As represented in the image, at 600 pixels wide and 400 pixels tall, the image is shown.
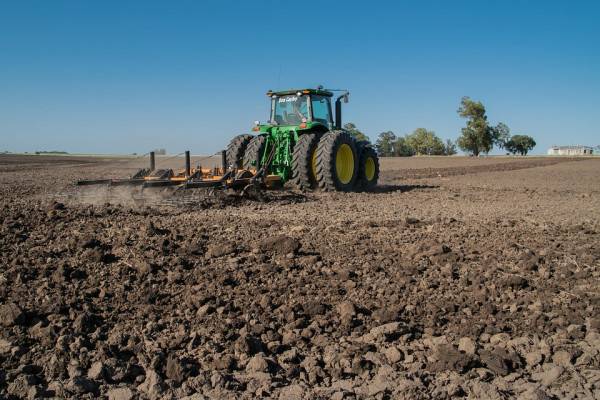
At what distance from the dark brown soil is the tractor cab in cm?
513

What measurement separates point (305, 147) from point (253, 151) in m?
1.27

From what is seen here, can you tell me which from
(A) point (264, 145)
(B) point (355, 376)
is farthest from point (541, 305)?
(A) point (264, 145)

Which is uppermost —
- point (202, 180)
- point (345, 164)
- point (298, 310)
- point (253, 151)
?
point (253, 151)

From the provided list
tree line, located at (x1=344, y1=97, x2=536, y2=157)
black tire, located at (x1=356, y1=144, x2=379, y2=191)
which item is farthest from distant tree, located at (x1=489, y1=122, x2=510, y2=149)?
black tire, located at (x1=356, y1=144, x2=379, y2=191)

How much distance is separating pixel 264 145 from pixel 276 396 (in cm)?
946

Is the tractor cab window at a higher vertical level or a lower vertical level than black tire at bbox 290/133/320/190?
higher

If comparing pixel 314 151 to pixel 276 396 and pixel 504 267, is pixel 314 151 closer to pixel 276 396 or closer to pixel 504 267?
pixel 504 267

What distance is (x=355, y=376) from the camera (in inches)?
123

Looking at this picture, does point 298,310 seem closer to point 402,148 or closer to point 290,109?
point 290,109

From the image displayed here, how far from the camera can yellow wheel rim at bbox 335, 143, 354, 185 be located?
12.3 meters

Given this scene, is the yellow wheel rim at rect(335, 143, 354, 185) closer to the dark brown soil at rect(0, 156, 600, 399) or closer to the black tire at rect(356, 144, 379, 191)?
the black tire at rect(356, 144, 379, 191)

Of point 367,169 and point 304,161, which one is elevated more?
point 304,161

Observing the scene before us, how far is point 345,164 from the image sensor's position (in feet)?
41.1

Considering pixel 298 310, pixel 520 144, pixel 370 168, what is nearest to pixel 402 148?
pixel 520 144
